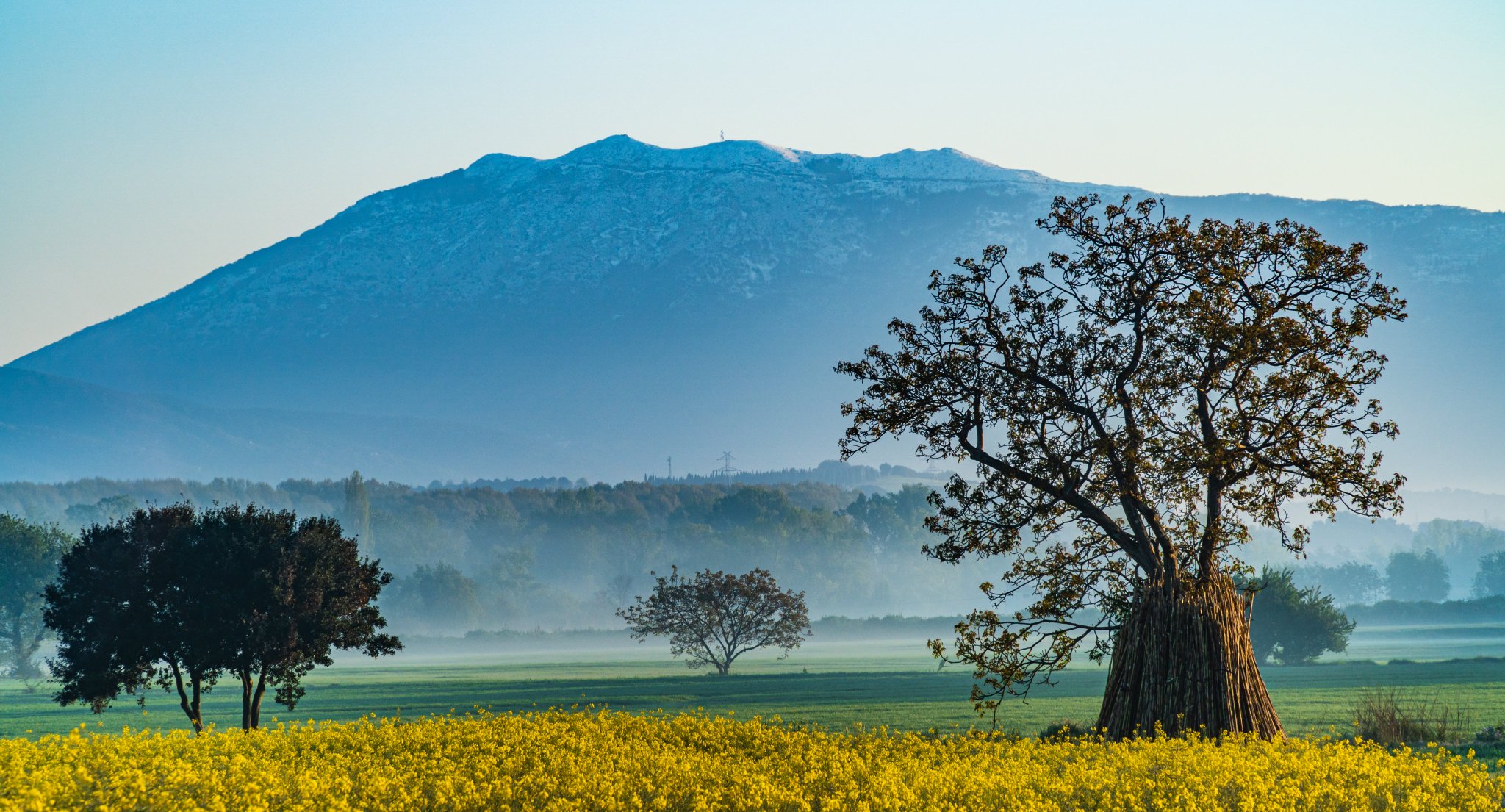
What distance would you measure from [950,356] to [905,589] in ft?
591

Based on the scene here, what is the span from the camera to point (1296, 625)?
68.9 meters

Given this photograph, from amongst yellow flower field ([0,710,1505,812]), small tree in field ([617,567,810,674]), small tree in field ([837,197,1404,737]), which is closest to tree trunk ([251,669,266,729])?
yellow flower field ([0,710,1505,812])

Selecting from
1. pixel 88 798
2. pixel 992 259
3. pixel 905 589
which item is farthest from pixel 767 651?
pixel 88 798

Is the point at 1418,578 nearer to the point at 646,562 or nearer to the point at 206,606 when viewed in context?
the point at 646,562

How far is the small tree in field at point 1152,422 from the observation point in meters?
20.8

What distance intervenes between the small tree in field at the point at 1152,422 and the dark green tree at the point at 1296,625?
163 ft

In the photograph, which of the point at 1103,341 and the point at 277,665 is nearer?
the point at 1103,341

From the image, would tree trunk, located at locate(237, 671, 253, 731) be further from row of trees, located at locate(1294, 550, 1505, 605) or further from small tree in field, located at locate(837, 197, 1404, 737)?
row of trees, located at locate(1294, 550, 1505, 605)

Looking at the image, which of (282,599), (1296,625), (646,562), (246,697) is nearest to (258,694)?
(246,697)

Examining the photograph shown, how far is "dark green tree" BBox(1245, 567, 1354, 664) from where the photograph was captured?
6831cm

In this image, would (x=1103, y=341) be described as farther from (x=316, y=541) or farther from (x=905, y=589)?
(x=905, y=589)

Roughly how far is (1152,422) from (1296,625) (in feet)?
176

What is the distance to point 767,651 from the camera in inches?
4683

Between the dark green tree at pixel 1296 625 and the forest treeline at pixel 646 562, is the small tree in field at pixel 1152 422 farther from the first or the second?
the forest treeline at pixel 646 562
